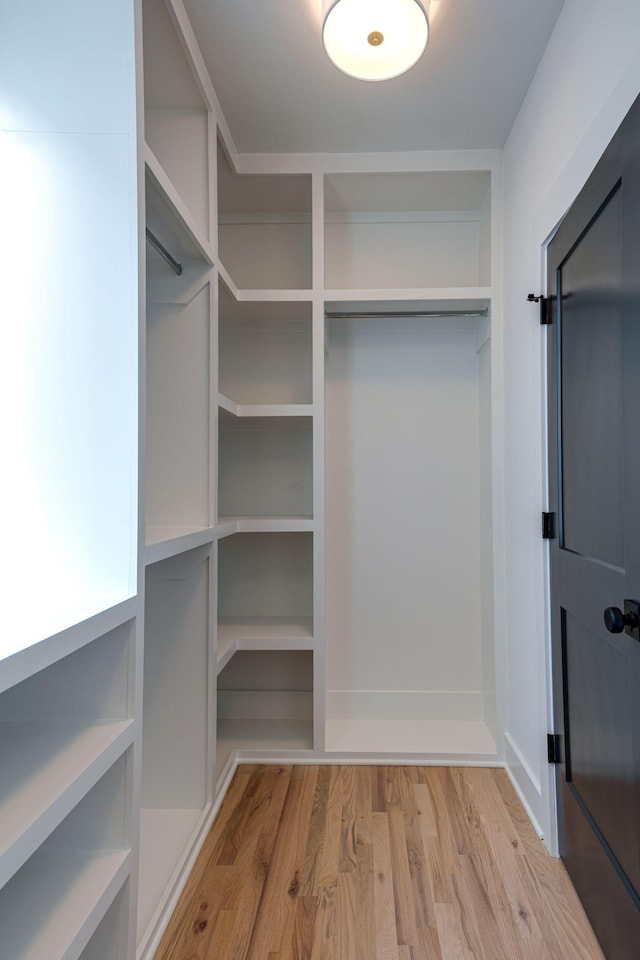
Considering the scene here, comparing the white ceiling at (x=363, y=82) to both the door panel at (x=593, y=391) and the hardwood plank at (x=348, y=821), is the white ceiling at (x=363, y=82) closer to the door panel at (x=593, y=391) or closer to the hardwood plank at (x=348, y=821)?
the door panel at (x=593, y=391)

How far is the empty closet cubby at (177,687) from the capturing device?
6.96 feet

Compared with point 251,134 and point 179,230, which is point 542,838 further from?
point 251,134

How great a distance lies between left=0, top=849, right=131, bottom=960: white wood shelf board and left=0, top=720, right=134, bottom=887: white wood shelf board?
0.69 feet

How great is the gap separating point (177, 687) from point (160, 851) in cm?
50

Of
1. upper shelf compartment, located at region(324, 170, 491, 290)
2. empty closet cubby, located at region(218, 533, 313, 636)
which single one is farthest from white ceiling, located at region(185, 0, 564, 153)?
empty closet cubby, located at region(218, 533, 313, 636)

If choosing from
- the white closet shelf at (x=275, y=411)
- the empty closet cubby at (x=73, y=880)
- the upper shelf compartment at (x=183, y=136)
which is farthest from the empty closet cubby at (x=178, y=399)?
the empty closet cubby at (x=73, y=880)

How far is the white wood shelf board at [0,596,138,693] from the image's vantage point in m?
0.90

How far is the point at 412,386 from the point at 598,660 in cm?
173

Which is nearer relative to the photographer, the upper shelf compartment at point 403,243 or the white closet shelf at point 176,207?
the white closet shelf at point 176,207

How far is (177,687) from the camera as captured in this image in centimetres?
215

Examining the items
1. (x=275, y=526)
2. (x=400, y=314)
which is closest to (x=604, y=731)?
(x=275, y=526)

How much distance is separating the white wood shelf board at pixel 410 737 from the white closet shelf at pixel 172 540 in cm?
121

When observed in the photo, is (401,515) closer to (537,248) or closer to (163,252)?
(537,248)

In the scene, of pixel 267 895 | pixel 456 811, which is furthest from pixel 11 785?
pixel 456 811
